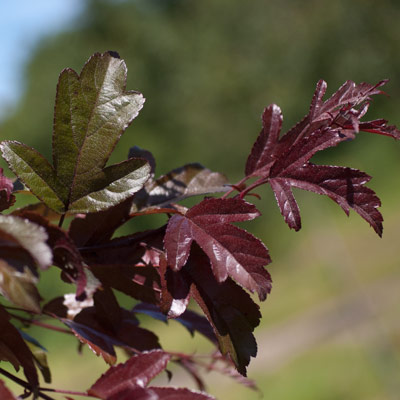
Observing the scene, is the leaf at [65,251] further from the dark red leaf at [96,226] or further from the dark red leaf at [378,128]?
the dark red leaf at [378,128]

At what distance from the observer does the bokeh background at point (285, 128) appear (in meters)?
6.17

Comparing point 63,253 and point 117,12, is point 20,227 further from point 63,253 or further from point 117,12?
point 117,12

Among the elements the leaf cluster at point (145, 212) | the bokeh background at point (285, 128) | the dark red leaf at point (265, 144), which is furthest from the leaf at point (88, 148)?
the bokeh background at point (285, 128)

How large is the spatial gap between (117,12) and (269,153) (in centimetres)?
1293

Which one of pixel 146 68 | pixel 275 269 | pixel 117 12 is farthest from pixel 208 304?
pixel 117 12

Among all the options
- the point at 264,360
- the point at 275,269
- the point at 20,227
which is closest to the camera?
the point at 20,227

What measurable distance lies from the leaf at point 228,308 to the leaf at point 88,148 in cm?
7

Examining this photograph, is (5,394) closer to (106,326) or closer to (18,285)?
(18,285)

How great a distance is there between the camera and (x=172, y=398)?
34cm

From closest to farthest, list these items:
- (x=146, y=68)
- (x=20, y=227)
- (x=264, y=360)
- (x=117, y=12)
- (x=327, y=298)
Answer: (x=20, y=227) < (x=264, y=360) < (x=327, y=298) < (x=146, y=68) < (x=117, y=12)

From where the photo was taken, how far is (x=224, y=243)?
1.25ft

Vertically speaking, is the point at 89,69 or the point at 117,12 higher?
the point at 117,12

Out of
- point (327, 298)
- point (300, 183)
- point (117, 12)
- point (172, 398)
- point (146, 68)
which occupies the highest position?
point (117, 12)

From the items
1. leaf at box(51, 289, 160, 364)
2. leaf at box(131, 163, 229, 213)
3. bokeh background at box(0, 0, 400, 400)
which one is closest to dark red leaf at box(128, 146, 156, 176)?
leaf at box(131, 163, 229, 213)
